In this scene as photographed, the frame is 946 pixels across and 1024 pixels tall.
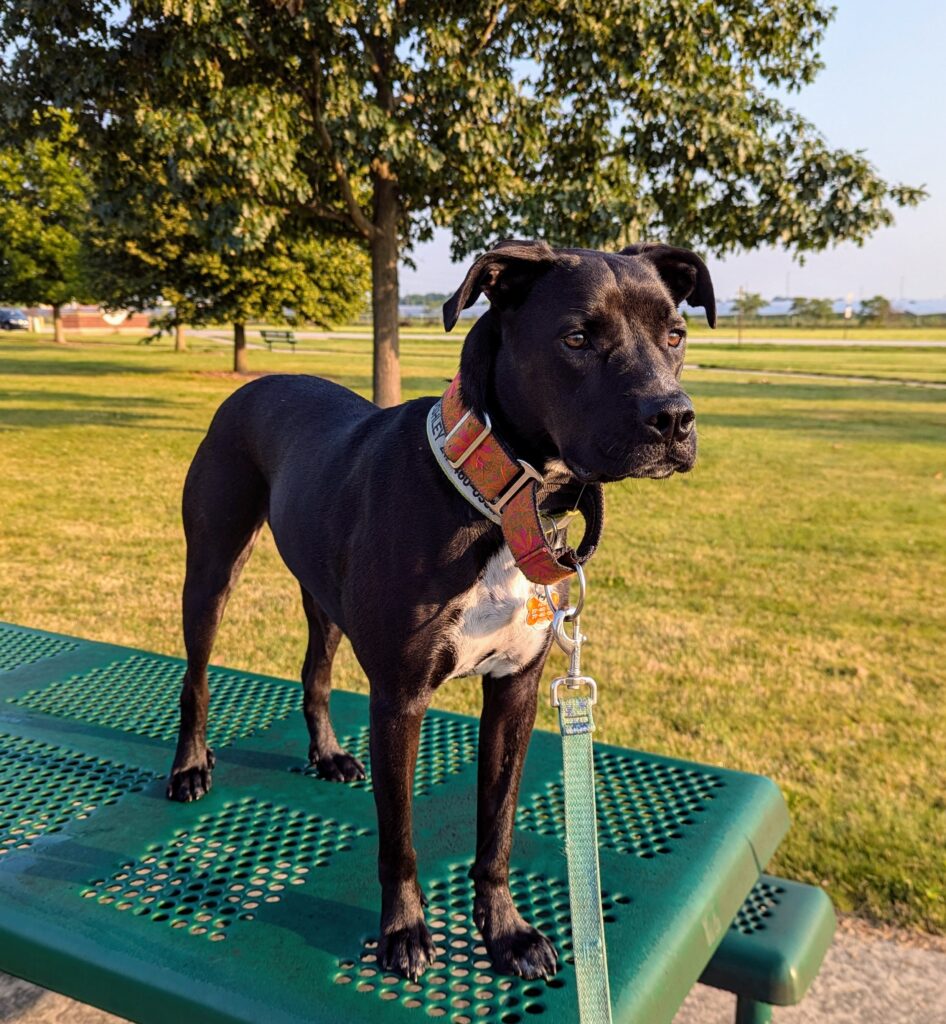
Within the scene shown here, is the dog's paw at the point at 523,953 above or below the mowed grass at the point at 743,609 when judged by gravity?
above

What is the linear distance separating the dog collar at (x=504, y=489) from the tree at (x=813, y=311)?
11375 cm

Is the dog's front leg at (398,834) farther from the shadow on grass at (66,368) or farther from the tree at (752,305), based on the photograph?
the tree at (752,305)

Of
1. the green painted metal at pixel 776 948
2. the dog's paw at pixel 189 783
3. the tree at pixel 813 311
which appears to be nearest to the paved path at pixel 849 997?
the green painted metal at pixel 776 948

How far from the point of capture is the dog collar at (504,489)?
1946mm

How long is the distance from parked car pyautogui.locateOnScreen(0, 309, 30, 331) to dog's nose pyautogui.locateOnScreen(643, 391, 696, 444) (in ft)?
257

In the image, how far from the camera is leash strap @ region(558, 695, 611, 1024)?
5.93 ft

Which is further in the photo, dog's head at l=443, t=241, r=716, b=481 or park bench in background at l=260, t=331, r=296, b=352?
park bench in background at l=260, t=331, r=296, b=352

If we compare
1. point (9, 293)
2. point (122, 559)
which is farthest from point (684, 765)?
point (9, 293)

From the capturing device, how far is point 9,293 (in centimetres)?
4262

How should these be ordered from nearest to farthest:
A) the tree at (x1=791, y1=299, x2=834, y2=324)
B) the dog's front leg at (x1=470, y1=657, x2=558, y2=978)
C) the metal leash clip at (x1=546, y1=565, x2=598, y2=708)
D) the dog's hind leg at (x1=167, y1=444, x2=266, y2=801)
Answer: the metal leash clip at (x1=546, y1=565, x2=598, y2=708) → the dog's front leg at (x1=470, y1=657, x2=558, y2=978) → the dog's hind leg at (x1=167, y1=444, x2=266, y2=801) → the tree at (x1=791, y1=299, x2=834, y2=324)

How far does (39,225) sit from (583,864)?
46179 mm

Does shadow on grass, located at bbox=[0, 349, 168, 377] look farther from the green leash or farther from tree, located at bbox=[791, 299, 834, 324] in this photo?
tree, located at bbox=[791, 299, 834, 324]

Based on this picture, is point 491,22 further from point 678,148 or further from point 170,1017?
point 170,1017

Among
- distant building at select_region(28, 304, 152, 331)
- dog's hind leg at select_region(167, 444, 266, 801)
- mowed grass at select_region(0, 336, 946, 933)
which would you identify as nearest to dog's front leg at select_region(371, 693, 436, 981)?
mowed grass at select_region(0, 336, 946, 933)
